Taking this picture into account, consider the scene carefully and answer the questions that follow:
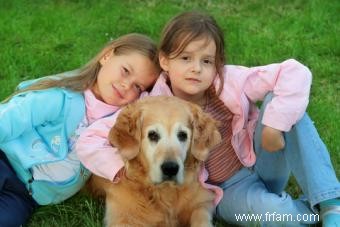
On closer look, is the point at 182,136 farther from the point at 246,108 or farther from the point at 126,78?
the point at 126,78

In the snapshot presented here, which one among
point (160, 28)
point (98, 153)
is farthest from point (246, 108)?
point (160, 28)

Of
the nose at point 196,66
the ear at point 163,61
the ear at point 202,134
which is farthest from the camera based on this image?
the ear at point 163,61

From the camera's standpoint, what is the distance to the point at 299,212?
3650 millimetres

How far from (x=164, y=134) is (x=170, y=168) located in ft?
0.64

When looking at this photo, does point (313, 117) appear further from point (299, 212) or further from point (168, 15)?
point (168, 15)

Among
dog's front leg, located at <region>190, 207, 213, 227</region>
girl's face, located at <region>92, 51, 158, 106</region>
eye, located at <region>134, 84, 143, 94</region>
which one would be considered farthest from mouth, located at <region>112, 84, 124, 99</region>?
dog's front leg, located at <region>190, 207, 213, 227</region>

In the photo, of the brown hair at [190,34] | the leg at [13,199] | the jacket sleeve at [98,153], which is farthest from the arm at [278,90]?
the leg at [13,199]

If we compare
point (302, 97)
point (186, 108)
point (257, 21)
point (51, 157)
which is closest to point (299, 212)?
point (302, 97)

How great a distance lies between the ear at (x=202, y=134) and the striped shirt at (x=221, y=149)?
1.14 ft

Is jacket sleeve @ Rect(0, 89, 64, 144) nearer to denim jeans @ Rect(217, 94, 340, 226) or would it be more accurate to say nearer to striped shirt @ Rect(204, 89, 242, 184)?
striped shirt @ Rect(204, 89, 242, 184)

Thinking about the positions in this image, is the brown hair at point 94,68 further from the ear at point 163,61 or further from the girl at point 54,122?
the ear at point 163,61

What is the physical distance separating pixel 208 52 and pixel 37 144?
1.16 m

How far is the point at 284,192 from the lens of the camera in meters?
3.90

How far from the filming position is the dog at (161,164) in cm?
329
